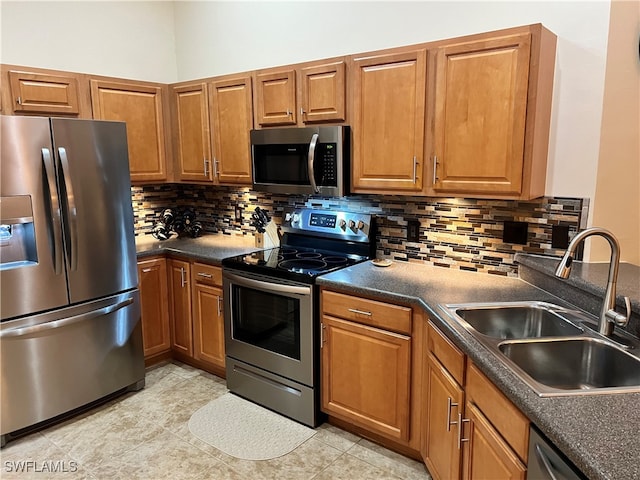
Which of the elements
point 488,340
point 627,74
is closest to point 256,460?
point 488,340

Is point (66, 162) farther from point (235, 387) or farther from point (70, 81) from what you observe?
point (235, 387)

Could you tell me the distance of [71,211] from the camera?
262 cm

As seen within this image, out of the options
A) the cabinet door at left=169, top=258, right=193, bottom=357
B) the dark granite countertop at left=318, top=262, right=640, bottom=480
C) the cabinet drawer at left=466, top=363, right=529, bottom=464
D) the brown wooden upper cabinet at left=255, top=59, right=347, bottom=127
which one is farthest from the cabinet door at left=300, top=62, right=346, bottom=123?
the cabinet drawer at left=466, top=363, right=529, bottom=464

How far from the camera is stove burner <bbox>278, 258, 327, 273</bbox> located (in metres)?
2.69

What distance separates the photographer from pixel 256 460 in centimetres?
242

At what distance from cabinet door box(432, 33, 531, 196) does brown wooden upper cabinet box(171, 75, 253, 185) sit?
4.58 feet

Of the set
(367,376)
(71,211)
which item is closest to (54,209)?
(71,211)

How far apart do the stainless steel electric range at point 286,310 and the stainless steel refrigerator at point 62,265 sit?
0.73m

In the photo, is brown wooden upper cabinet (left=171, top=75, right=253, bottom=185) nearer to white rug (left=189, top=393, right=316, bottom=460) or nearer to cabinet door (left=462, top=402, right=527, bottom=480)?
white rug (left=189, top=393, right=316, bottom=460)

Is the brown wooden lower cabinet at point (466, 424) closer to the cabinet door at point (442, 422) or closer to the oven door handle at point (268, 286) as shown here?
the cabinet door at point (442, 422)

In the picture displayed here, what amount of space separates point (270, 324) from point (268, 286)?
26cm

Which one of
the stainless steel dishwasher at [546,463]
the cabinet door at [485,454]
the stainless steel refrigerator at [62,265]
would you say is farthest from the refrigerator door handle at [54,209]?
the stainless steel dishwasher at [546,463]

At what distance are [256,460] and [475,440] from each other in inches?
49.2

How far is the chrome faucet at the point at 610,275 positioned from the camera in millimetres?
1560
